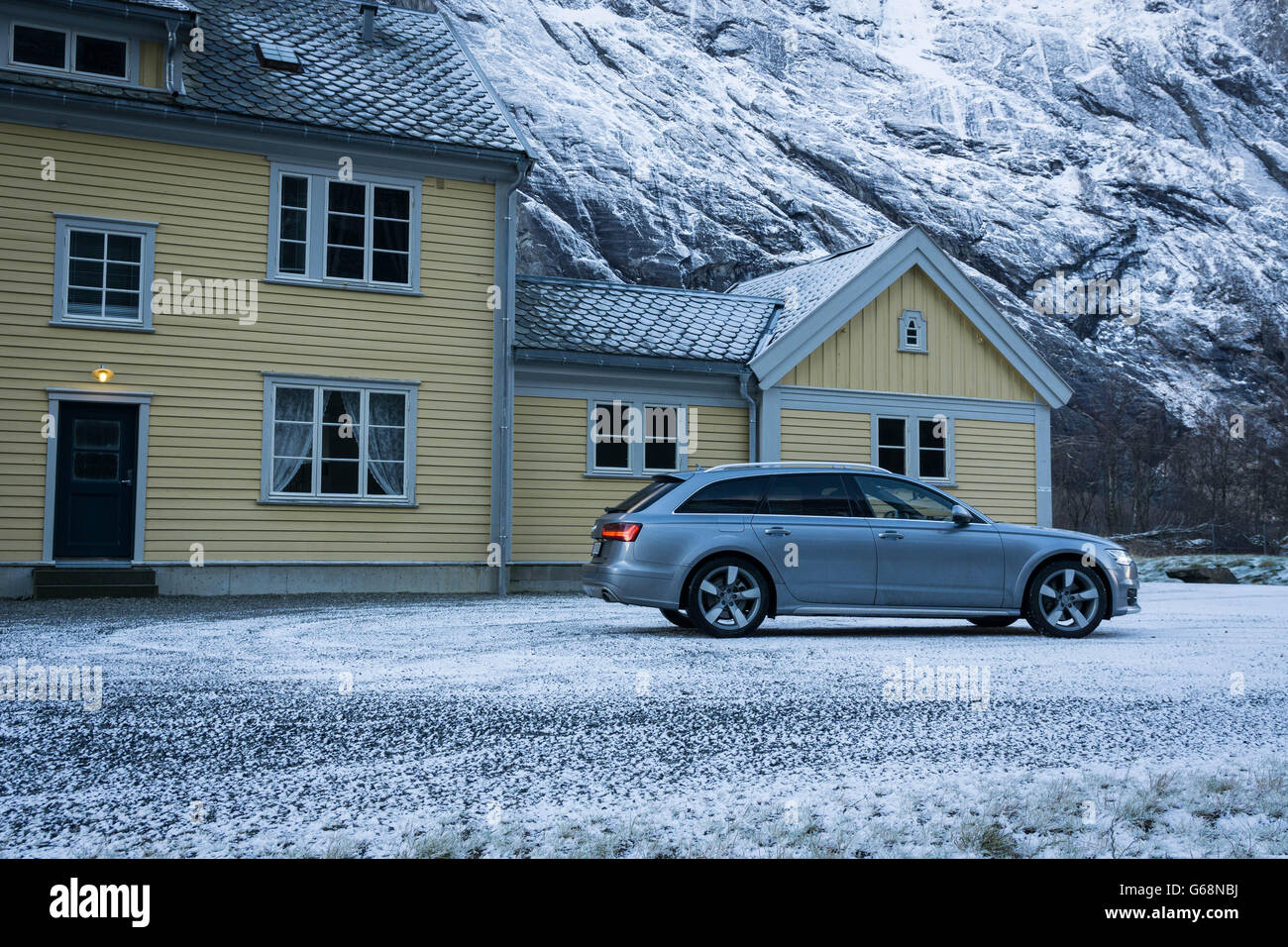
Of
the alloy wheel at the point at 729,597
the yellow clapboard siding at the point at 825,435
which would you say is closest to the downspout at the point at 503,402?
the yellow clapboard siding at the point at 825,435

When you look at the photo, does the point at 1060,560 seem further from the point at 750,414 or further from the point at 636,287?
the point at 636,287

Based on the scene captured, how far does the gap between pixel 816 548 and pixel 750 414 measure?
345 inches

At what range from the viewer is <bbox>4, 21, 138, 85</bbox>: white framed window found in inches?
634

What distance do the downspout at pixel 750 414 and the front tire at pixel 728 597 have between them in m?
8.51

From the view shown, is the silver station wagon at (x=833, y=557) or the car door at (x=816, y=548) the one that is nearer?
the silver station wagon at (x=833, y=557)

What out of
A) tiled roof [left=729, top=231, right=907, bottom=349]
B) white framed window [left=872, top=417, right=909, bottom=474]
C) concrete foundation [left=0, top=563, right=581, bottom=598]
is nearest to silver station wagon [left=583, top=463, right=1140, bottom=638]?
concrete foundation [left=0, top=563, right=581, bottom=598]

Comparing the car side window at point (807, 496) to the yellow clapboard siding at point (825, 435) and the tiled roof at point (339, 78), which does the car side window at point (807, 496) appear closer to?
the yellow clapboard siding at point (825, 435)

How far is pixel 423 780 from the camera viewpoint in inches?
196

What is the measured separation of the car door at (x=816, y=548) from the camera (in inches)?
435

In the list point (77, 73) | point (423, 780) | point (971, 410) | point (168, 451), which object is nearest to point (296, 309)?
point (168, 451)

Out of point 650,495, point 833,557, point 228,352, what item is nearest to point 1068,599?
point 833,557

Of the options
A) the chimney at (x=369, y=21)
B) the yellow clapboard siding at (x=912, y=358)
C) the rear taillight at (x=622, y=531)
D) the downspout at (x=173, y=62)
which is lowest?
the rear taillight at (x=622, y=531)
